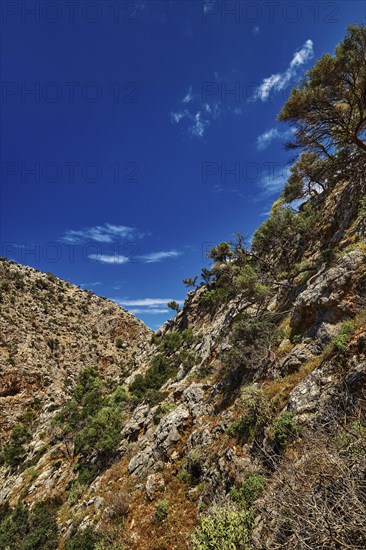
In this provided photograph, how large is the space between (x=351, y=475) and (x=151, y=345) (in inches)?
1537

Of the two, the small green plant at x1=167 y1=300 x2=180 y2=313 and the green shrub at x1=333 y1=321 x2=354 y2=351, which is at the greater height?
the small green plant at x1=167 y1=300 x2=180 y2=313

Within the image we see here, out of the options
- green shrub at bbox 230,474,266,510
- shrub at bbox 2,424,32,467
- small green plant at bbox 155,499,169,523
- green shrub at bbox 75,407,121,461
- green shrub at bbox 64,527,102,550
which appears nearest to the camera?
green shrub at bbox 230,474,266,510

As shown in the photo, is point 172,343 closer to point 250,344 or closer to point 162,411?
point 162,411

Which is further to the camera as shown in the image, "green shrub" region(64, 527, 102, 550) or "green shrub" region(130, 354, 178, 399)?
"green shrub" region(130, 354, 178, 399)

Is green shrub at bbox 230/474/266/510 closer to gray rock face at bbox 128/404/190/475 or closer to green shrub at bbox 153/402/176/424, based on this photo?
gray rock face at bbox 128/404/190/475

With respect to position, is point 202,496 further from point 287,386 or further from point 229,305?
point 229,305

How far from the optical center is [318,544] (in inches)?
177

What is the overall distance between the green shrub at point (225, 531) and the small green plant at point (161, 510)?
333 cm

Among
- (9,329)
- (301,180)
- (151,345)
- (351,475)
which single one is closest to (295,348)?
(351,475)

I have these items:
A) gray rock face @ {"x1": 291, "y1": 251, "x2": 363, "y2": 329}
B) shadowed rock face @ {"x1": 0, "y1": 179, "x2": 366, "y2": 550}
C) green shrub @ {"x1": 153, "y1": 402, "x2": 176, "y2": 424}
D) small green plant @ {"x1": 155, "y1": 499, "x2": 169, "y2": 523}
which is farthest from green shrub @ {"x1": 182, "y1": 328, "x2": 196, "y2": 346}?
small green plant @ {"x1": 155, "y1": 499, "x2": 169, "y2": 523}

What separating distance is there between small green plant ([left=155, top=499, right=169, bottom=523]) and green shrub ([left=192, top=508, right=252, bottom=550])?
131 inches

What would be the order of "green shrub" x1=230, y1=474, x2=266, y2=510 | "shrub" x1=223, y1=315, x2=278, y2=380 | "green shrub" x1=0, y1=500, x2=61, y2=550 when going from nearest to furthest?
"green shrub" x1=230, y1=474, x2=266, y2=510
"green shrub" x1=0, y1=500, x2=61, y2=550
"shrub" x1=223, y1=315, x2=278, y2=380

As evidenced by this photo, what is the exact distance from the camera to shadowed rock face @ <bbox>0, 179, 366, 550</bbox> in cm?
702

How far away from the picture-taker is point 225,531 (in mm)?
7453
